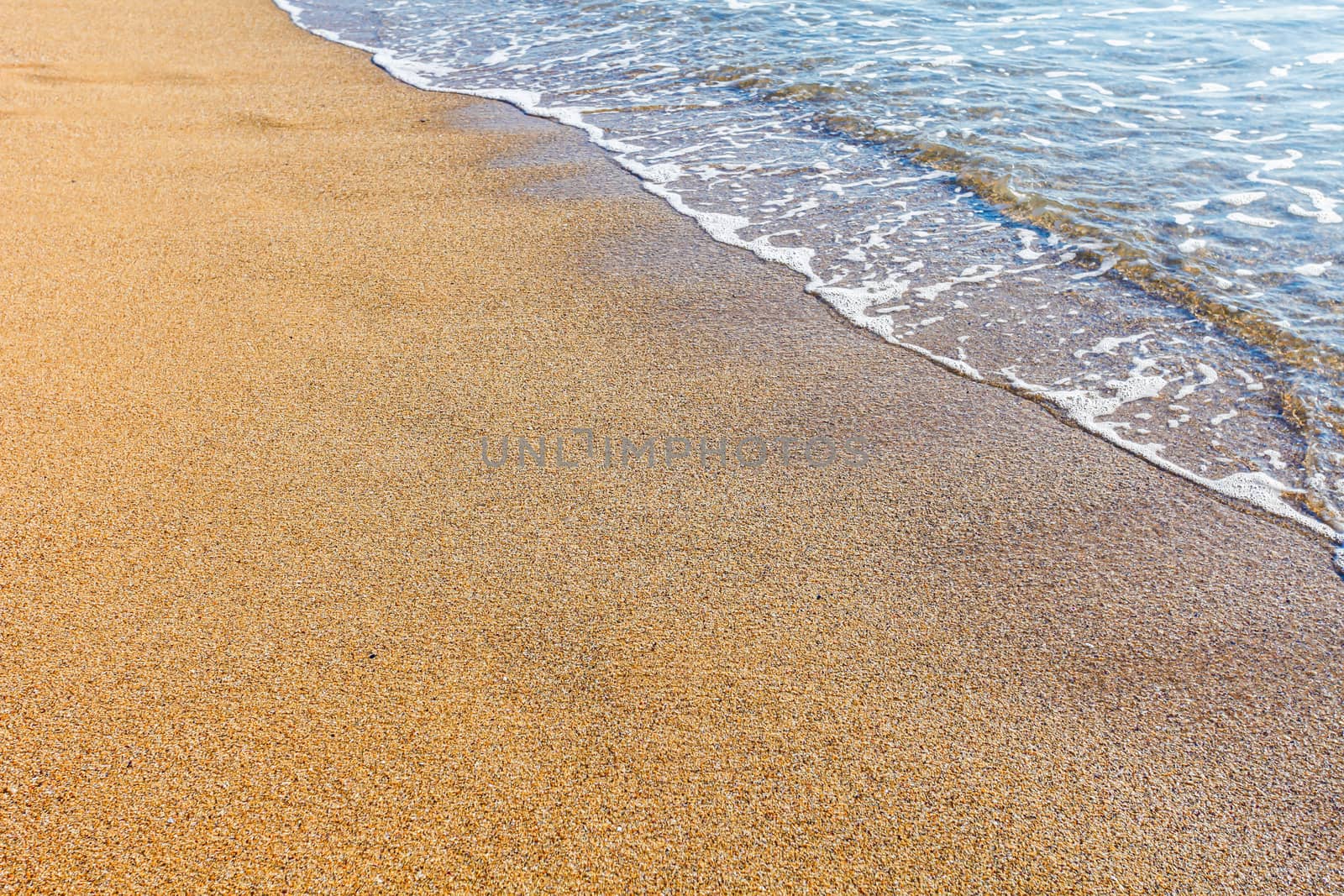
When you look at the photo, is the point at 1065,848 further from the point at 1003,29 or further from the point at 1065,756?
the point at 1003,29

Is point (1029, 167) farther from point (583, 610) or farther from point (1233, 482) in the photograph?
point (583, 610)

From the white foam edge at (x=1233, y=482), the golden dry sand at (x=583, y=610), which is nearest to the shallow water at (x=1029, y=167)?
the white foam edge at (x=1233, y=482)

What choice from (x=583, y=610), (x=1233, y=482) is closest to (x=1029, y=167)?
(x=1233, y=482)

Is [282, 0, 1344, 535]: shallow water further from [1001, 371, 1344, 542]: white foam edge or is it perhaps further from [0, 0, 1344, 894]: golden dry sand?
[0, 0, 1344, 894]: golden dry sand

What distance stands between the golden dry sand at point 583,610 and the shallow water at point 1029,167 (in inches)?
→ 16.0

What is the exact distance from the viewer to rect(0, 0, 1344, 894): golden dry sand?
1.88m

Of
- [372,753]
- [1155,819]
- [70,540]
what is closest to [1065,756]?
[1155,819]

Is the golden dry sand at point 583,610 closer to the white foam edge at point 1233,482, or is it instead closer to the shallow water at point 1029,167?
the white foam edge at point 1233,482

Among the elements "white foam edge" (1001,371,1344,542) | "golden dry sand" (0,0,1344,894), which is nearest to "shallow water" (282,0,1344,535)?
"white foam edge" (1001,371,1344,542)

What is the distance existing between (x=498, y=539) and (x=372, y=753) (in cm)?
74

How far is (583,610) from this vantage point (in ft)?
7.89

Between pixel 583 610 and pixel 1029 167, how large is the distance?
396cm

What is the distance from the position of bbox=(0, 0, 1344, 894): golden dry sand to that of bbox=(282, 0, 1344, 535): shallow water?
0.41 m

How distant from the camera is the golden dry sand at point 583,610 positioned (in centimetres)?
188
